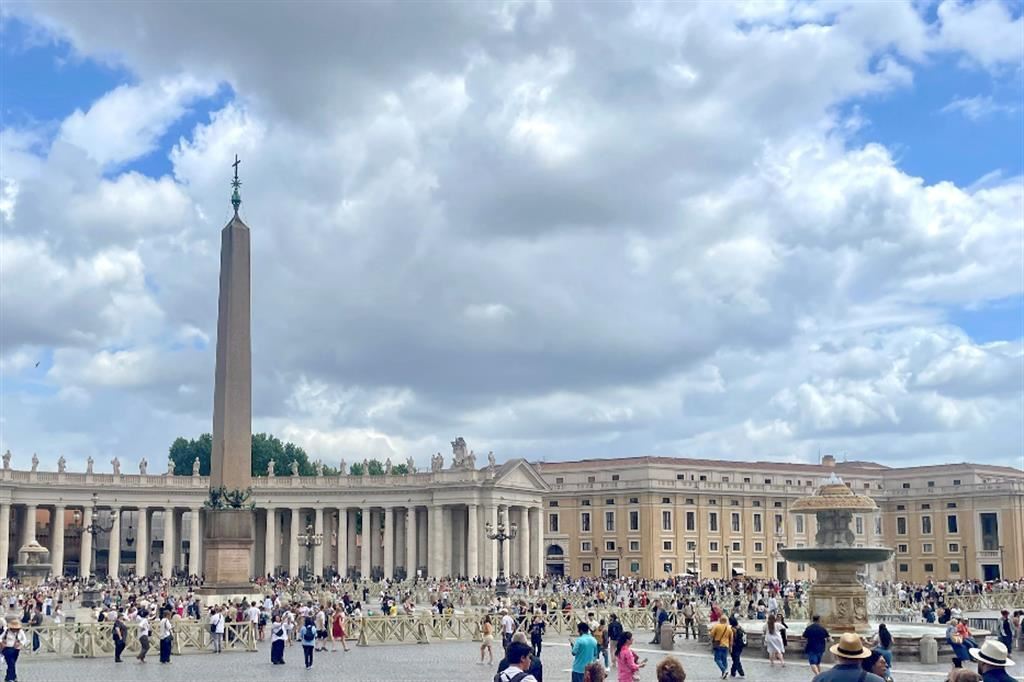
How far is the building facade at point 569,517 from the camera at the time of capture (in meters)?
82.5

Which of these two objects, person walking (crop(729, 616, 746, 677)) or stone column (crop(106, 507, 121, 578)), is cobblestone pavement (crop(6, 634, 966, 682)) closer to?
person walking (crop(729, 616, 746, 677))

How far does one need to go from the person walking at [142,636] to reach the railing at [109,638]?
0.33 m

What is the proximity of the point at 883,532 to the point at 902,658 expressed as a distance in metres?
78.5

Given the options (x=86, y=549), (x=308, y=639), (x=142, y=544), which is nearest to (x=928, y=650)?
(x=308, y=639)

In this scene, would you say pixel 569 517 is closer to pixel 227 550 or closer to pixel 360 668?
pixel 227 550

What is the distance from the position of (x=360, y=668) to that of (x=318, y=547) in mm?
67169

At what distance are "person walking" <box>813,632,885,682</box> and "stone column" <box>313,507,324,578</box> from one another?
251 ft

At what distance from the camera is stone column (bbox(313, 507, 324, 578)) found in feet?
279

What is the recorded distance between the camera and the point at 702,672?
24375 millimetres

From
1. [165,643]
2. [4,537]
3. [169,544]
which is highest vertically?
[4,537]

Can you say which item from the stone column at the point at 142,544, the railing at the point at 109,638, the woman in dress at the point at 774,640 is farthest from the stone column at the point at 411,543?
the woman in dress at the point at 774,640

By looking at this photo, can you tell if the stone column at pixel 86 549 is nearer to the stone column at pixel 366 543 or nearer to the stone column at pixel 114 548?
the stone column at pixel 114 548

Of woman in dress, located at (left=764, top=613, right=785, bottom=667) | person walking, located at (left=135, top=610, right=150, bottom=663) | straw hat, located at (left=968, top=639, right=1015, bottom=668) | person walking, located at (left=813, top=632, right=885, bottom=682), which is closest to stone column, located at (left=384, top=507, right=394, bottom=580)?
person walking, located at (left=135, top=610, right=150, bottom=663)

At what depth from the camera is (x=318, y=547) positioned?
9094 centimetres
